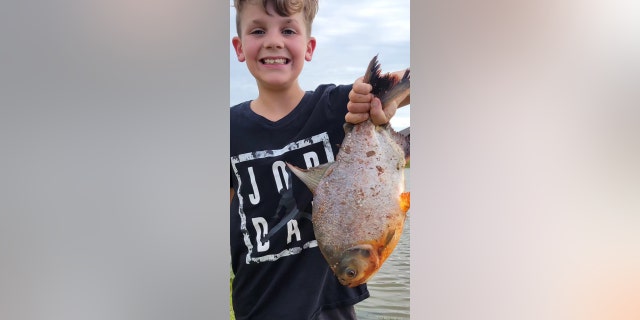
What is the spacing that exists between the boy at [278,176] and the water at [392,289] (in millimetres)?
138

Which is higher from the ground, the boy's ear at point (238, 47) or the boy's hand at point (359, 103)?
the boy's ear at point (238, 47)

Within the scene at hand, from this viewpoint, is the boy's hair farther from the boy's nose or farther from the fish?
the fish

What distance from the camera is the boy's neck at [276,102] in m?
2.84

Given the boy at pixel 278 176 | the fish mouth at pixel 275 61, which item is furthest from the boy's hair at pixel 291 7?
the fish mouth at pixel 275 61

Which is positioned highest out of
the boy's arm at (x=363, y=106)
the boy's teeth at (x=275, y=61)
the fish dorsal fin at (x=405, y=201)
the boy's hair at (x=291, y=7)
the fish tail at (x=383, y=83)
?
the boy's hair at (x=291, y=7)

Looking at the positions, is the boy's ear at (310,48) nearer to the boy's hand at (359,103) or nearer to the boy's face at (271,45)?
the boy's face at (271,45)

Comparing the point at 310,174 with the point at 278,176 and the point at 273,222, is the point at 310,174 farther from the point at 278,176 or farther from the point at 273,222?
the point at 273,222

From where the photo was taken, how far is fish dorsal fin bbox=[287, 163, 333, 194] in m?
2.84

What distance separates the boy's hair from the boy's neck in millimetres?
261

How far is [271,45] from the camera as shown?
2791 millimetres

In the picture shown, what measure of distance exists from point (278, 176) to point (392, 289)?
696 mm
